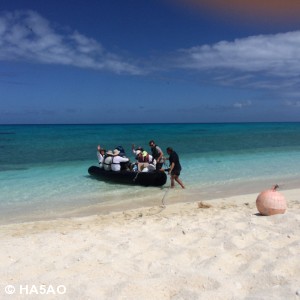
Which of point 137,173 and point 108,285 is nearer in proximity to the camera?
point 108,285

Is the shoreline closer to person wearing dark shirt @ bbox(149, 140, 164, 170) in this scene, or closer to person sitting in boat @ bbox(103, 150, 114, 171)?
person wearing dark shirt @ bbox(149, 140, 164, 170)

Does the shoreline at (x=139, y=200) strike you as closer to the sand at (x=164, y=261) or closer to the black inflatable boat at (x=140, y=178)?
the black inflatable boat at (x=140, y=178)

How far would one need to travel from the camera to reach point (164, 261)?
447cm

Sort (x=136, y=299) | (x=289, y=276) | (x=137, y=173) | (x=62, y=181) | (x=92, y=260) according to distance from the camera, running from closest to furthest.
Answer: (x=136, y=299) → (x=289, y=276) → (x=92, y=260) → (x=137, y=173) → (x=62, y=181)

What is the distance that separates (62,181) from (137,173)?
365 cm

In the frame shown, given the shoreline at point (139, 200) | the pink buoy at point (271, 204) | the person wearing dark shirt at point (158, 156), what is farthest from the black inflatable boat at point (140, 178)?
the pink buoy at point (271, 204)

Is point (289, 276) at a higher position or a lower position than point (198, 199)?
higher

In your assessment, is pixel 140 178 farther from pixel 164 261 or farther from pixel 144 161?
pixel 164 261

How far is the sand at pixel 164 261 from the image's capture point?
3719 mm

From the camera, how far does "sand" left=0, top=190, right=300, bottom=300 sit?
3719 mm

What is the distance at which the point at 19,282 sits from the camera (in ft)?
13.4

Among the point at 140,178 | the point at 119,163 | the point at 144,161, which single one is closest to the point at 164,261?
the point at 140,178

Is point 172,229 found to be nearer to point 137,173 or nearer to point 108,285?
point 108,285

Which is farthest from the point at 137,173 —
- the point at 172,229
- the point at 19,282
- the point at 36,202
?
the point at 19,282
